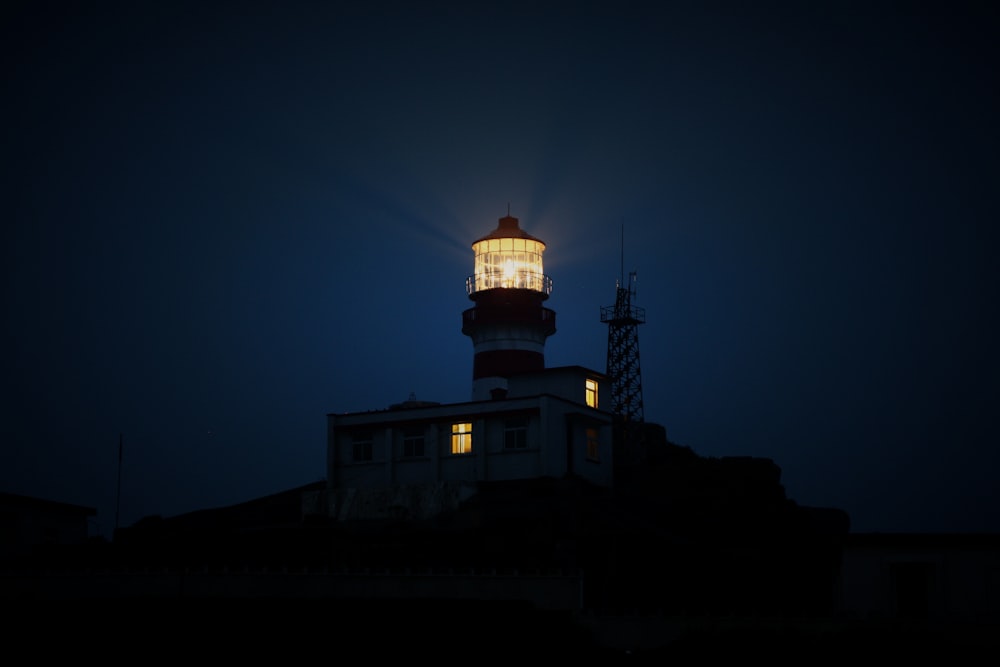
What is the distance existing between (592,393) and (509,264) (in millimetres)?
9887

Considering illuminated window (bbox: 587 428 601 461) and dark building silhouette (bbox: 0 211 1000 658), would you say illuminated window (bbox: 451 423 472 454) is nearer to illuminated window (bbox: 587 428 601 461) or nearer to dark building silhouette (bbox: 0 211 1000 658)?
dark building silhouette (bbox: 0 211 1000 658)

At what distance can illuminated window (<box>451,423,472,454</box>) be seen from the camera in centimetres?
4881

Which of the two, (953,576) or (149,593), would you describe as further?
(149,593)

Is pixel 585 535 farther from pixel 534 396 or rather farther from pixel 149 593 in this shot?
pixel 149 593

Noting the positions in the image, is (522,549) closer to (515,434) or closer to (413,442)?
(515,434)

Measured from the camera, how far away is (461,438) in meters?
49.0

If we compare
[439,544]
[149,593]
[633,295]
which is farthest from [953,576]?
[633,295]

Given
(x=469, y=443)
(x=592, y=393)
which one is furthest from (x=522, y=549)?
(x=592, y=393)

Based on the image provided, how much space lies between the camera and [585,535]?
38.4 metres

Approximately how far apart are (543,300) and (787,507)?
1632cm

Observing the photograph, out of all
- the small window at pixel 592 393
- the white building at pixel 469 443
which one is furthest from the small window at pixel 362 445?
the small window at pixel 592 393

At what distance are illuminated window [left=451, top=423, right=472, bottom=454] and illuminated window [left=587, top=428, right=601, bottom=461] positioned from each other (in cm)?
512

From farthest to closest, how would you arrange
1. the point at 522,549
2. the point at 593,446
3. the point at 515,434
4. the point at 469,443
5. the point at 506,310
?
1. the point at 506,310
2. the point at 593,446
3. the point at 469,443
4. the point at 515,434
5. the point at 522,549

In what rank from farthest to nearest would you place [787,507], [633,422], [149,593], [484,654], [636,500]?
1. [633,422]
2. [787,507]
3. [636,500]
4. [149,593]
5. [484,654]
